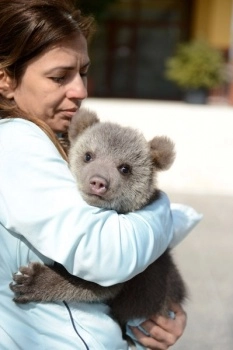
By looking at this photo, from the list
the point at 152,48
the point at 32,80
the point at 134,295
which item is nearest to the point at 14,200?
the point at 32,80

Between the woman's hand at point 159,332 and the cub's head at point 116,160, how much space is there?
481 millimetres

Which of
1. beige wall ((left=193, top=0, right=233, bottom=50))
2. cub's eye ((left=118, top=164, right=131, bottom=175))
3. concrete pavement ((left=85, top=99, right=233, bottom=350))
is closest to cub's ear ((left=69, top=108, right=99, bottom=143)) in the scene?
cub's eye ((left=118, top=164, right=131, bottom=175))

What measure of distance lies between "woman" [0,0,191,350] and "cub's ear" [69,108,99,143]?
0.04m

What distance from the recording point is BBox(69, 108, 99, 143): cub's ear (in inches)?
98.4

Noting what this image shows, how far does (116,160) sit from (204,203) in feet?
21.4

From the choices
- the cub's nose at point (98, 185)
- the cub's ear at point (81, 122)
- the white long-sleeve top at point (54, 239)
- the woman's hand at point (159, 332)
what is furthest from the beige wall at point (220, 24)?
the white long-sleeve top at point (54, 239)

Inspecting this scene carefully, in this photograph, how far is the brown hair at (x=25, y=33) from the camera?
7.57 feet

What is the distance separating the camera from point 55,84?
7.88 ft

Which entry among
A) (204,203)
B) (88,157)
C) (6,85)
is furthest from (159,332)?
(204,203)

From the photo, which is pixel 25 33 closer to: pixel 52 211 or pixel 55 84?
pixel 55 84

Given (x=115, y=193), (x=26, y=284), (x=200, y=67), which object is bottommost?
(x=200, y=67)

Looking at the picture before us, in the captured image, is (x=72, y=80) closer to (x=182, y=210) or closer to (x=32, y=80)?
(x=32, y=80)

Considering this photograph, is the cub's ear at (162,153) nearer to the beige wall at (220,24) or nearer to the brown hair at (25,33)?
the brown hair at (25,33)

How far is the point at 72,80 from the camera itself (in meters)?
2.45
